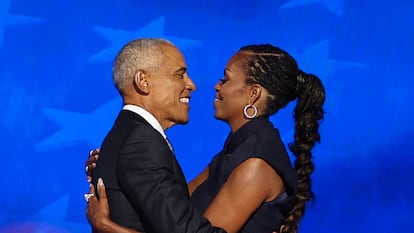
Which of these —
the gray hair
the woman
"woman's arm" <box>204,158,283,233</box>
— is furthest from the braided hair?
the gray hair

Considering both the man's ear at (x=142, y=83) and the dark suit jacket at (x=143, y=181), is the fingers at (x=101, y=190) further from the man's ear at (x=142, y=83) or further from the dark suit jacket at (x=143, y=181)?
the man's ear at (x=142, y=83)

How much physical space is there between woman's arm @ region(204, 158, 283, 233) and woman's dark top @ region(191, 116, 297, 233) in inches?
0.9

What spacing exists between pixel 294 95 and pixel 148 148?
551 millimetres

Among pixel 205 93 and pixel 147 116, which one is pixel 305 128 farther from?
pixel 205 93

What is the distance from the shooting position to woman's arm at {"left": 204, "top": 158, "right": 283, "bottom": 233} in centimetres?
207

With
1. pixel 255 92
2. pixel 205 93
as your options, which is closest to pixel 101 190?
pixel 255 92

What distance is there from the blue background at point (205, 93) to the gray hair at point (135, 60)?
1.57 metres

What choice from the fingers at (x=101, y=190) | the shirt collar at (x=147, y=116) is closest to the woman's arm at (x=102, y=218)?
the fingers at (x=101, y=190)

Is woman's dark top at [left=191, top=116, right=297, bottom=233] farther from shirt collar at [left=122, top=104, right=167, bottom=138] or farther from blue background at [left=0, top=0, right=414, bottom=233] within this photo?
blue background at [left=0, top=0, right=414, bottom=233]

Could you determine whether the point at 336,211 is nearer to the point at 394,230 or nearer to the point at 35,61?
the point at 394,230

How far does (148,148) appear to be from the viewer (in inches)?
75.5

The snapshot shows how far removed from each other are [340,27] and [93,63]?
1.04m

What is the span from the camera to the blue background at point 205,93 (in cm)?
361

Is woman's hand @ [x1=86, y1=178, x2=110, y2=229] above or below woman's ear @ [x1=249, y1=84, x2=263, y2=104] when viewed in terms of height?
below
